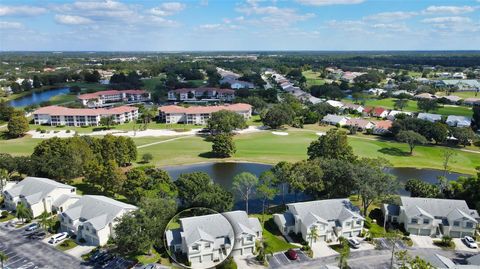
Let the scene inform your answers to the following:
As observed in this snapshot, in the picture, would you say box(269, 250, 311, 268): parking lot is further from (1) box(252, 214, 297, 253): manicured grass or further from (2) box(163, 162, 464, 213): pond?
(2) box(163, 162, 464, 213): pond

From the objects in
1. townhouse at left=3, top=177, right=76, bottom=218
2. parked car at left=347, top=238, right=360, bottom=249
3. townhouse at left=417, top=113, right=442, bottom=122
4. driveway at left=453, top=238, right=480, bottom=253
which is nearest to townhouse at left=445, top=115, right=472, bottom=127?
townhouse at left=417, top=113, right=442, bottom=122

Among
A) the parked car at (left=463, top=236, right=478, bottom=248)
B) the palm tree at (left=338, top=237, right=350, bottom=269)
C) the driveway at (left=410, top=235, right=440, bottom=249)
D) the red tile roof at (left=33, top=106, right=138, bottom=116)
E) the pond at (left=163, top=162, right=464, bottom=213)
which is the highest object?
the red tile roof at (left=33, top=106, right=138, bottom=116)

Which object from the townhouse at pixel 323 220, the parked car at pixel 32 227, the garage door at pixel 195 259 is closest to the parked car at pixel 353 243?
the townhouse at pixel 323 220

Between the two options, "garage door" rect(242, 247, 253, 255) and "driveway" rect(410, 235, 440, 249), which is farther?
"driveway" rect(410, 235, 440, 249)

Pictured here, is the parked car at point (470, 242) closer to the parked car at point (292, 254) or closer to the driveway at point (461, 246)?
the driveway at point (461, 246)

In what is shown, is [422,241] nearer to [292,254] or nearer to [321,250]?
Result: [321,250]

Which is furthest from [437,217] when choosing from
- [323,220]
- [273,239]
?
[273,239]
